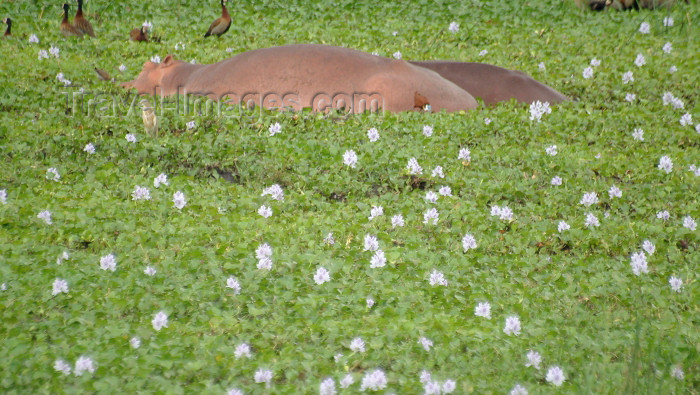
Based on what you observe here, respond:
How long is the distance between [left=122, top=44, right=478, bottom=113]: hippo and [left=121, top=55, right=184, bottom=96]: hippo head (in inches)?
20.2

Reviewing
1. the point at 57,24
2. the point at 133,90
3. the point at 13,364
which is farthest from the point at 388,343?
the point at 57,24

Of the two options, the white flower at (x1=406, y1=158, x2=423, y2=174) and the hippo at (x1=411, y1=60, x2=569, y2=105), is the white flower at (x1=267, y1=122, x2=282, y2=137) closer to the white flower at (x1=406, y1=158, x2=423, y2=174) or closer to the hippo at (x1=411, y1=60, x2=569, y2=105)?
the white flower at (x1=406, y1=158, x2=423, y2=174)

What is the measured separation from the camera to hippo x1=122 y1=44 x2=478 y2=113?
7680 mm

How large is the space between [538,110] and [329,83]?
2006 mm

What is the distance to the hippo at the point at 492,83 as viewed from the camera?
8.35m

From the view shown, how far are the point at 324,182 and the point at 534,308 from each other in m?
2.27

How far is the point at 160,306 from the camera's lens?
403 cm

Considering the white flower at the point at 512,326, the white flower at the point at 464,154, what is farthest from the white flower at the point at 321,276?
the white flower at the point at 464,154

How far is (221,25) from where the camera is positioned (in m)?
10.3

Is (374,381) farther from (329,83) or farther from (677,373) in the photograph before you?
(329,83)

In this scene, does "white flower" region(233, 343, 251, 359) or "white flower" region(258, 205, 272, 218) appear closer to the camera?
"white flower" region(233, 343, 251, 359)

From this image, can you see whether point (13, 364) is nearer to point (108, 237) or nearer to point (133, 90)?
point (108, 237)

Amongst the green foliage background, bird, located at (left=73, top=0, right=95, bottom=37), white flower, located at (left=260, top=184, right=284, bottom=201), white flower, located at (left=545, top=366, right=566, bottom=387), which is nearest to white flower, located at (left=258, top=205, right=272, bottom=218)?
the green foliage background

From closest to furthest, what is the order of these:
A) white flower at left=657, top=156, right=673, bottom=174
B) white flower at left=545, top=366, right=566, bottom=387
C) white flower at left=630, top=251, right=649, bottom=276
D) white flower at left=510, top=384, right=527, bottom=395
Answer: white flower at left=510, top=384, right=527, bottom=395, white flower at left=545, top=366, right=566, bottom=387, white flower at left=630, top=251, right=649, bottom=276, white flower at left=657, top=156, right=673, bottom=174
